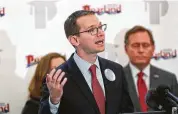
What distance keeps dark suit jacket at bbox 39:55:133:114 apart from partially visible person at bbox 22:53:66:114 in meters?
0.71

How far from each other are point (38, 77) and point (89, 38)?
823mm

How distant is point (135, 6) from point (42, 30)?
0.73 metres

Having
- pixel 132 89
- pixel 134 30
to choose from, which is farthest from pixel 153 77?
pixel 134 30

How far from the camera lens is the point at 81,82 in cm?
178

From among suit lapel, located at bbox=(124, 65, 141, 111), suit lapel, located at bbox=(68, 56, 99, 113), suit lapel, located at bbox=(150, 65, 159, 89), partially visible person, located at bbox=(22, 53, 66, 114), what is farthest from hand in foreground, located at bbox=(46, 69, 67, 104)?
suit lapel, located at bbox=(150, 65, 159, 89)

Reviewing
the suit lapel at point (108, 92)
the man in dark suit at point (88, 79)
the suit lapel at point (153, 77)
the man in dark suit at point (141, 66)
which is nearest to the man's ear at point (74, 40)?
the man in dark suit at point (88, 79)

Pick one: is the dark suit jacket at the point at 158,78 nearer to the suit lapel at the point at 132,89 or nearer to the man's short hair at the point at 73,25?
the suit lapel at the point at 132,89

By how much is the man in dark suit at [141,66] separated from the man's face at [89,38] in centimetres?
91

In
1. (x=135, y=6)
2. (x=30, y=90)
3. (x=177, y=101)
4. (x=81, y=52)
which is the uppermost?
(x=135, y=6)

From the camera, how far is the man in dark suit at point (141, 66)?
8.93 ft

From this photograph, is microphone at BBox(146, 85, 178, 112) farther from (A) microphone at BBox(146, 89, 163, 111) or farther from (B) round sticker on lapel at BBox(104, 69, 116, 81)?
(B) round sticker on lapel at BBox(104, 69, 116, 81)

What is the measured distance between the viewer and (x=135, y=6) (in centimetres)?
278

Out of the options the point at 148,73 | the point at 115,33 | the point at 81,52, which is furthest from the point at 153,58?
the point at 81,52

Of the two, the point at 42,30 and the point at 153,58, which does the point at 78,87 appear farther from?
the point at 153,58
